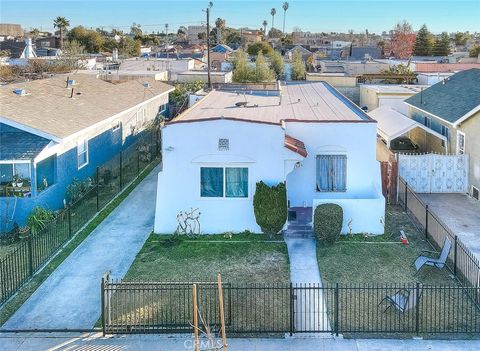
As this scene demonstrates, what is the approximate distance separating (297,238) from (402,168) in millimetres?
8371

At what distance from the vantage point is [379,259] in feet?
55.3

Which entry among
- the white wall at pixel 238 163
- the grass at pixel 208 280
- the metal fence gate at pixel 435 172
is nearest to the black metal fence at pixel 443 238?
the metal fence gate at pixel 435 172

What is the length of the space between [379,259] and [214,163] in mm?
6384

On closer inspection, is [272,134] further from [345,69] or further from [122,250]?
[345,69]

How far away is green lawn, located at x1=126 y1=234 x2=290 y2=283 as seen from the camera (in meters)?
15.5

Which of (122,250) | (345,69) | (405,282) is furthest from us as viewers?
(345,69)

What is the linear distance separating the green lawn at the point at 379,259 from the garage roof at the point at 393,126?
10.1 m

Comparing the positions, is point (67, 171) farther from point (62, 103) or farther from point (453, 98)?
point (453, 98)

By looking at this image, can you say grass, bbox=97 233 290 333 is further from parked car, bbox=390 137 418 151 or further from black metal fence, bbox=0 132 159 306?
parked car, bbox=390 137 418 151

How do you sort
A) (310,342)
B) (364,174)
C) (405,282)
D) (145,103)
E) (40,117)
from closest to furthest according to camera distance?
(310,342) < (405,282) < (364,174) < (40,117) < (145,103)

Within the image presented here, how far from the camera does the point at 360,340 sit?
11.9 meters

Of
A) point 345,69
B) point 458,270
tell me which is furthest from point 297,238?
point 345,69

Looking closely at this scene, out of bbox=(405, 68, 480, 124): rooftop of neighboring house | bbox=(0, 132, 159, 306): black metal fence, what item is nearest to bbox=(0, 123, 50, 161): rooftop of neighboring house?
bbox=(0, 132, 159, 306): black metal fence

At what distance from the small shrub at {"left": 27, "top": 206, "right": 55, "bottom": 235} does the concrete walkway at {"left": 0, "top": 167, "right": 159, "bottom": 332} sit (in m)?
1.66
